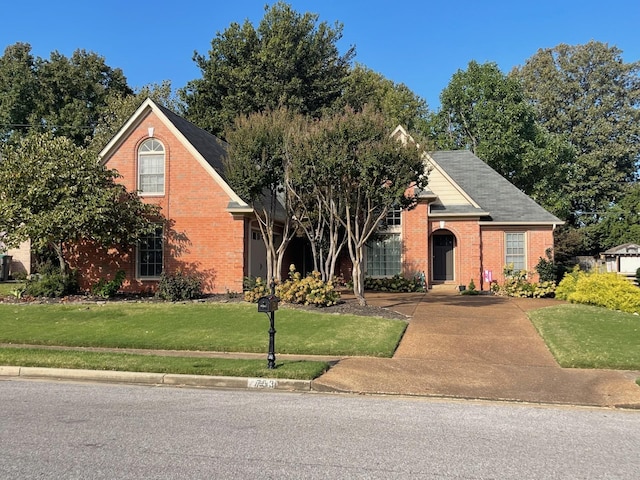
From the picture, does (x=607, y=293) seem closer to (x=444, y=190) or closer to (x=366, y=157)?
(x=366, y=157)

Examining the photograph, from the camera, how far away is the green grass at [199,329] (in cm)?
1152

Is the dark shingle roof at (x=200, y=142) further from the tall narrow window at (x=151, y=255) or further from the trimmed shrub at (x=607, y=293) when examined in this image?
the trimmed shrub at (x=607, y=293)

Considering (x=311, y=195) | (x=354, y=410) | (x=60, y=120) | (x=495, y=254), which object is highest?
(x=60, y=120)

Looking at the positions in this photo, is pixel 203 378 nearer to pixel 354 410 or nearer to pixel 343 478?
pixel 354 410

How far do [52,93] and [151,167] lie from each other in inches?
1184

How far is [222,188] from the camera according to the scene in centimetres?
1953

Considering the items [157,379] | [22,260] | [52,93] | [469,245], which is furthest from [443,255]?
[52,93]

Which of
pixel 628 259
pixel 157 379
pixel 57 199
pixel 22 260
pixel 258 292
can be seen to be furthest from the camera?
pixel 22 260

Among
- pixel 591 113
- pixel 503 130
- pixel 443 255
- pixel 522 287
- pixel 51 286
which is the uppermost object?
pixel 591 113

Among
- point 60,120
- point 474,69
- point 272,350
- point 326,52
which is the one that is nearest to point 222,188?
point 272,350

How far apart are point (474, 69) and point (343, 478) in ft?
112

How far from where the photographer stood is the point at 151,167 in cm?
2041

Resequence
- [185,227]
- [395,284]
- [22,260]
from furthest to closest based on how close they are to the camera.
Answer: [22,260], [395,284], [185,227]

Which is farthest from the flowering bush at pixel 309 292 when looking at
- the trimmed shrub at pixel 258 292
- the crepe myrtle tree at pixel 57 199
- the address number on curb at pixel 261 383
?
the address number on curb at pixel 261 383
